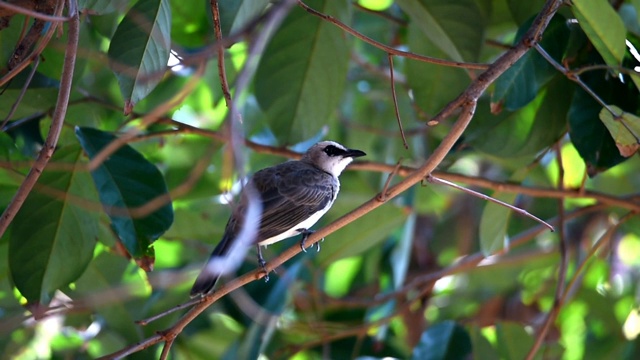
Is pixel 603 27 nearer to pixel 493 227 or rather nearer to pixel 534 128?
pixel 534 128

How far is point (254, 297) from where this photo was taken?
15.7 feet

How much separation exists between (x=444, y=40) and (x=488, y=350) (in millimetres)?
1650

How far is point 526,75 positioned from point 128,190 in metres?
1.73

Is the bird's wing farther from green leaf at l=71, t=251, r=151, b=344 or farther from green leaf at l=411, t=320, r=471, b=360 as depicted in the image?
green leaf at l=411, t=320, r=471, b=360

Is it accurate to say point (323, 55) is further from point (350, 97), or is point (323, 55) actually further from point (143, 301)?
point (350, 97)

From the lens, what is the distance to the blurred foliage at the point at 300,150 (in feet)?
10.6

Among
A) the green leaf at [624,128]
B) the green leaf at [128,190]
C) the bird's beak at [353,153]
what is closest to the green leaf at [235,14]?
the green leaf at [128,190]

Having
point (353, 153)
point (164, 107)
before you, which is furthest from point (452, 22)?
point (164, 107)

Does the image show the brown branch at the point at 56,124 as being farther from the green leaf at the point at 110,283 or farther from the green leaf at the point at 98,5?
the green leaf at the point at 110,283

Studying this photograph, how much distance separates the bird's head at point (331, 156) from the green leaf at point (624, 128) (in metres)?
1.79

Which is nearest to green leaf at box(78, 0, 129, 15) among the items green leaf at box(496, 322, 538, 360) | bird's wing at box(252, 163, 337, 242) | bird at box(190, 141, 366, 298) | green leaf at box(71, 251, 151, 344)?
bird at box(190, 141, 366, 298)

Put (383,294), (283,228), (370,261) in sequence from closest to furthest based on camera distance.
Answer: (283,228), (383,294), (370,261)

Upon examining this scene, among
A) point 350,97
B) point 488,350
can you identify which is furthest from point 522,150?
point 350,97

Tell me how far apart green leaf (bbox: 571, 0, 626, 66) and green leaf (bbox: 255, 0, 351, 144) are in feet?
4.39
